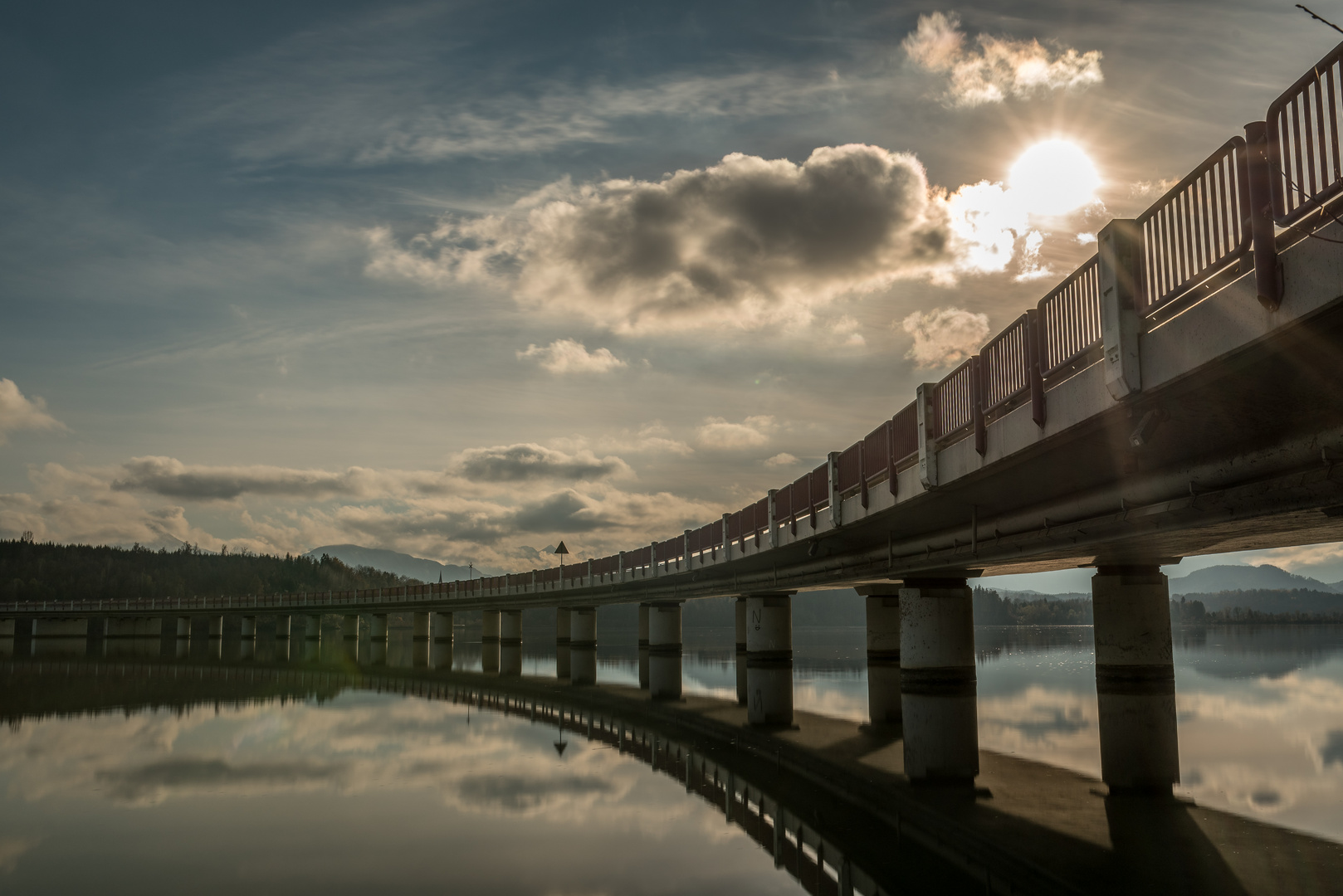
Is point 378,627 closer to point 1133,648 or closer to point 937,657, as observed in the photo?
point 937,657

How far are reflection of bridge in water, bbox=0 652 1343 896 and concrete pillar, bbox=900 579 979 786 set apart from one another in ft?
3.99

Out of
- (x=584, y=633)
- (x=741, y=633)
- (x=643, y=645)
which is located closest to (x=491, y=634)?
(x=643, y=645)

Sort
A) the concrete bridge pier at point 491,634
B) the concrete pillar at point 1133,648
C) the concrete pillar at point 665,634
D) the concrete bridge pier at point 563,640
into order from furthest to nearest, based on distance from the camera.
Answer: the concrete bridge pier at point 491,634
the concrete bridge pier at point 563,640
the concrete pillar at point 665,634
the concrete pillar at point 1133,648

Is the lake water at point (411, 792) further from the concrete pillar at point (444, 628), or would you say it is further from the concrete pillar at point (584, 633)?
the concrete pillar at point (444, 628)

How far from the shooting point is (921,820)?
51.9 feet

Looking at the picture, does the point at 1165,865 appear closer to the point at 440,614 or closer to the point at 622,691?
the point at 622,691

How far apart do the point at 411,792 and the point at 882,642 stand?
29603 millimetres

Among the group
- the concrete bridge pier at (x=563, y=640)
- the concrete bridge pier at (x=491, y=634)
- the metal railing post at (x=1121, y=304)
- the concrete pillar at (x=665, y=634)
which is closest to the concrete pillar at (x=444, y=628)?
the concrete bridge pier at (x=491, y=634)

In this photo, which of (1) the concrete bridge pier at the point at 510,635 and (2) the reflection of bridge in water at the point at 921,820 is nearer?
(2) the reflection of bridge in water at the point at 921,820

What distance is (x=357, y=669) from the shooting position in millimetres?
60031

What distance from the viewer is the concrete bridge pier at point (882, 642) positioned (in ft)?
121

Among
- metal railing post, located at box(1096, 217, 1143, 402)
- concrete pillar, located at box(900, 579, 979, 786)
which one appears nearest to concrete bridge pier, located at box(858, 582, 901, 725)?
concrete pillar, located at box(900, 579, 979, 786)

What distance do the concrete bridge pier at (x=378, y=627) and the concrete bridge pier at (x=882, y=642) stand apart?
66.8 metres

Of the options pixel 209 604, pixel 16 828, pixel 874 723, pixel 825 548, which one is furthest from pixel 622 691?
pixel 209 604
